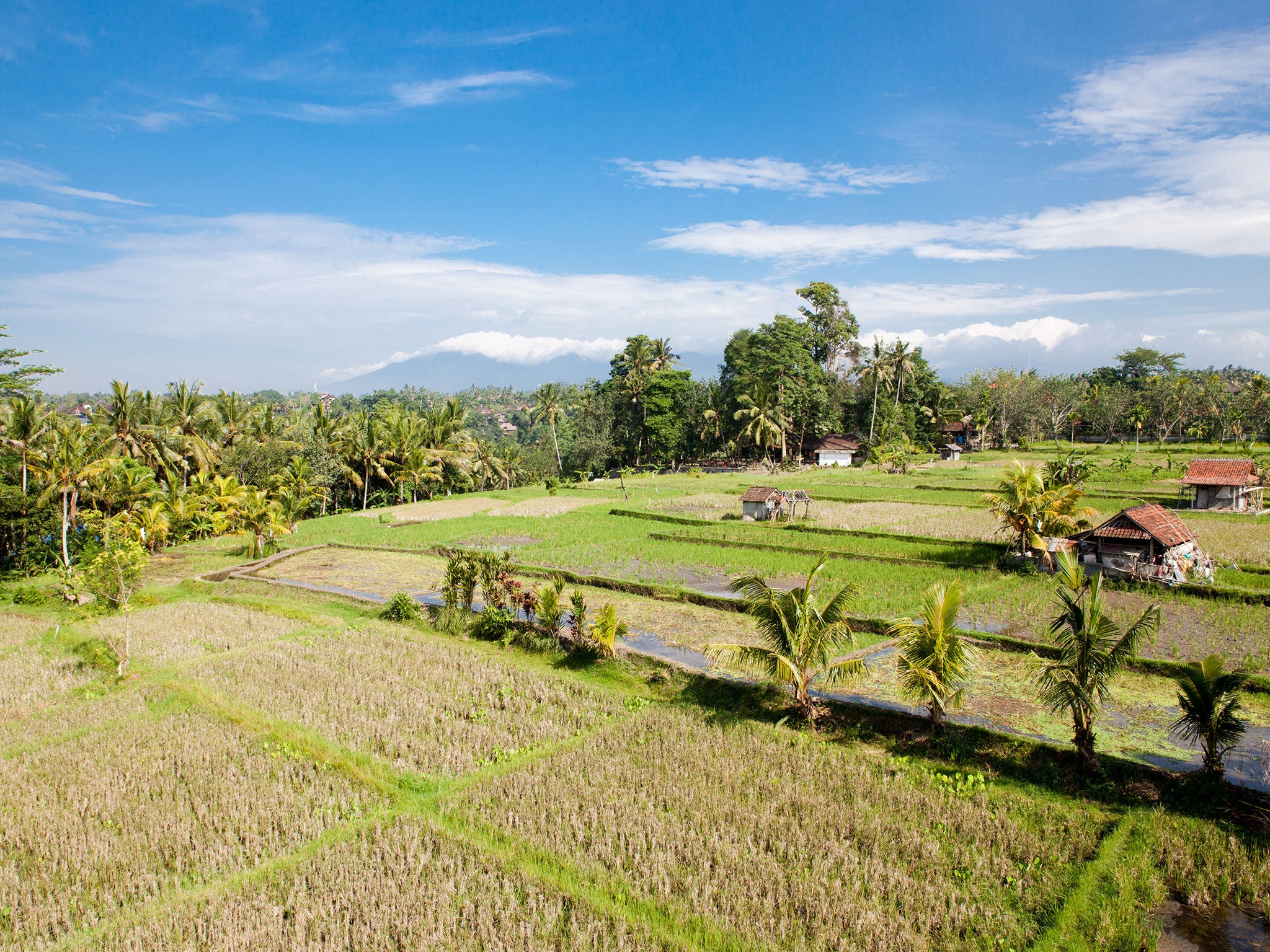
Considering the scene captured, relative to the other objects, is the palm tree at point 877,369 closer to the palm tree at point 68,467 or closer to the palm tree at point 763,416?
the palm tree at point 763,416

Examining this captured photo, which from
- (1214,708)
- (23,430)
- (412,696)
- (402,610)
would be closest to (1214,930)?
(1214,708)

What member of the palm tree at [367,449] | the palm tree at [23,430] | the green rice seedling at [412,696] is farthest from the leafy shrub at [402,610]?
the palm tree at [367,449]

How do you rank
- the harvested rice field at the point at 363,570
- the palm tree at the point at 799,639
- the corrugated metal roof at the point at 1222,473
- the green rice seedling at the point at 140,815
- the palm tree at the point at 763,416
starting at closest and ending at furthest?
the green rice seedling at the point at 140,815
the palm tree at the point at 799,639
the harvested rice field at the point at 363,570
the corrugated metal roof at the point at 1222,473
the palm tree at the point at 763,416

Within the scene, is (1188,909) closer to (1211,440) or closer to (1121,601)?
(1121,601)

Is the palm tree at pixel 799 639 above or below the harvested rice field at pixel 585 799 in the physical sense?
above

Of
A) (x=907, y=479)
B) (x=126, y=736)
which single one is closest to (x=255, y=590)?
(x=126, y=736)

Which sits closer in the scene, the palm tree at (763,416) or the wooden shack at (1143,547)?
the wooden shack at (1143,547)

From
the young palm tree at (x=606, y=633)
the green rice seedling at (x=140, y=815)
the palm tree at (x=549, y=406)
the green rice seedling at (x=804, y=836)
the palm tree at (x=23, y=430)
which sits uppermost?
the palm tree at (x=549, y=406)
